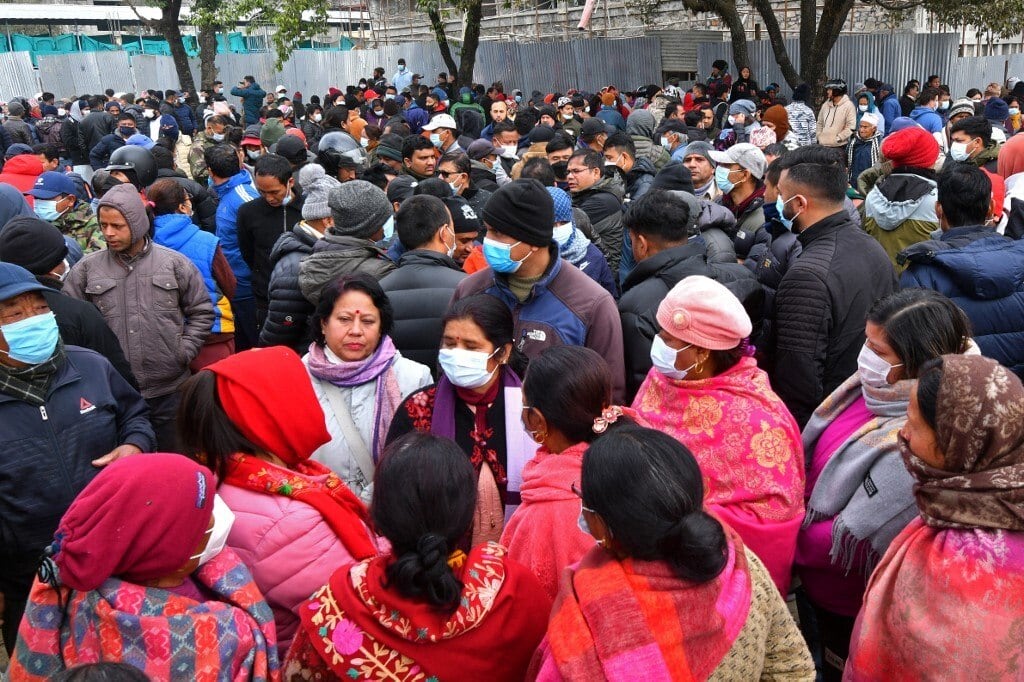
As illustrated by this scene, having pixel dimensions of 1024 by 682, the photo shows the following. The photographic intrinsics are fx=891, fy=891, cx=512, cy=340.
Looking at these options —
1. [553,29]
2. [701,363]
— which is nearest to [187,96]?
[553,29]

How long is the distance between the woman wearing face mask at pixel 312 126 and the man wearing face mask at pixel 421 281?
26.2 feet

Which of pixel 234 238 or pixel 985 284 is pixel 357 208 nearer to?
pixel 234 238

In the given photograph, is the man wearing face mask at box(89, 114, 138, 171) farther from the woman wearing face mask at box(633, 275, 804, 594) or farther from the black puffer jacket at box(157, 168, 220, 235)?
the woman wearing face mask at box(633, 275, 804, 594)

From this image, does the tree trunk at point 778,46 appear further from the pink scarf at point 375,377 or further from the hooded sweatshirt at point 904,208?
the pink scarf at point 375,377

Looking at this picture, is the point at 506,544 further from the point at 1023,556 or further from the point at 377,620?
the point at 1023,556

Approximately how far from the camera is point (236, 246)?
6.51m

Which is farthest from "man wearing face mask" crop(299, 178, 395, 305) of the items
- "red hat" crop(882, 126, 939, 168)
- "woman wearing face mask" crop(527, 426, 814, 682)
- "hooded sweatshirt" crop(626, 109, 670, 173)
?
"hooded sweatshirt" crop(626, 109, 670, 173)

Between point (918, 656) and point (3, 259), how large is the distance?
404cm

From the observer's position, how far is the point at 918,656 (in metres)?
2.04

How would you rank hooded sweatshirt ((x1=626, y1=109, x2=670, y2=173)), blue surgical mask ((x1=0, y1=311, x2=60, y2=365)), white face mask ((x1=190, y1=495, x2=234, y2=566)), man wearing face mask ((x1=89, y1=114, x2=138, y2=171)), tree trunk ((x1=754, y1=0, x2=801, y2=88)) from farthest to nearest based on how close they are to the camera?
tree trunk ((x1=754, y1=0, x2=801, y2=88)) → man wearing face mask ((x1=89, y1=114, x2=138, y2=171)) → hooded sweatshirt ((x1=626, y1=109, x2=670, y2=173)) → blue surgical mask ((x1=0, y1=311, x2=60, y2=365)) → white face mask ((x1=190, y1=495, x2=234, y2=566))

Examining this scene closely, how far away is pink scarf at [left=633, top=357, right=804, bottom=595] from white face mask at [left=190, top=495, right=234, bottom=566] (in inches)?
53.1

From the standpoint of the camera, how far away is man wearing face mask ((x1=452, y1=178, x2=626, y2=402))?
355 cm

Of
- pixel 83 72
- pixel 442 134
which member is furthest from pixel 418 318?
pixel 83 72

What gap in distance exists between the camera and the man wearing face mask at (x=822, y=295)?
12.0 ft
